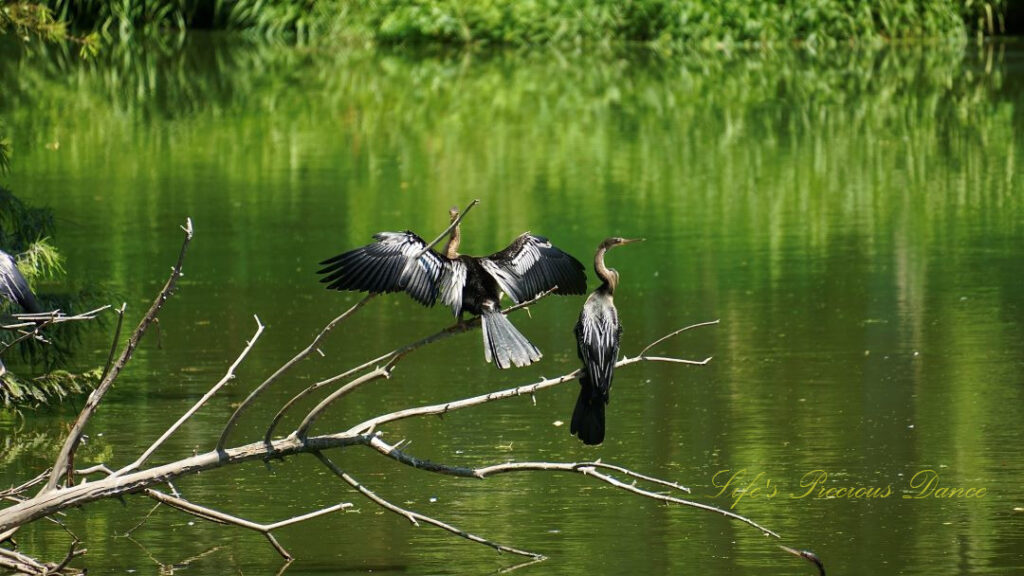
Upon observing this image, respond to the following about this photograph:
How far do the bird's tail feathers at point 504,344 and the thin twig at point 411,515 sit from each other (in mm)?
542

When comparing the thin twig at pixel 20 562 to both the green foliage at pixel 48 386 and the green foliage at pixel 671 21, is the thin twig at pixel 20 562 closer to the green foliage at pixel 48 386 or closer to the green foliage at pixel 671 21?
the green foliage at pixel 48 386

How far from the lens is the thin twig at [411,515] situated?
20.7 feet

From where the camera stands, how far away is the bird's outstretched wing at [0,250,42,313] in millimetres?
6582

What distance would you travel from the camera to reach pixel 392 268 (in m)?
6.51

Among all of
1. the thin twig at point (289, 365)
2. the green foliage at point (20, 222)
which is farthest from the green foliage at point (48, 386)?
the thin twig at point (289, 365)

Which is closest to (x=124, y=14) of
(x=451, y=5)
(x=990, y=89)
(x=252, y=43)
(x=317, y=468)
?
(x=252, y=43)

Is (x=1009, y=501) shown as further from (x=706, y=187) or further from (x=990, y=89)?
(x=990, y=89)

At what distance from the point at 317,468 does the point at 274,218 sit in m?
7.21

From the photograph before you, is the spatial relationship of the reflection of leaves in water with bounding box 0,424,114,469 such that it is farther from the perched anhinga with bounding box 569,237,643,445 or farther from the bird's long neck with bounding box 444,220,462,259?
the perched anhinga with bounding box 569,237,643,445

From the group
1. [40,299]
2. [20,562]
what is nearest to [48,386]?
[40,299]

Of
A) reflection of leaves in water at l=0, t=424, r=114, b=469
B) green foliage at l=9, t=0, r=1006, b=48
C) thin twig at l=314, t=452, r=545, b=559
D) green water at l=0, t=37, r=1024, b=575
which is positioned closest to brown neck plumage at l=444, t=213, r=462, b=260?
thin twig at l=314, t=452, r=545, b=559

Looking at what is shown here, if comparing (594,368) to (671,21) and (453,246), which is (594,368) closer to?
(453,246)

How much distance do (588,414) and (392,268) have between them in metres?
0.79

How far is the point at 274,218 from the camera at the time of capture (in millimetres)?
15477
